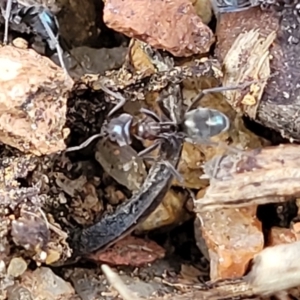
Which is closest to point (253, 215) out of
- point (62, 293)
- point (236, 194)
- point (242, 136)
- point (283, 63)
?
point (236, 194)

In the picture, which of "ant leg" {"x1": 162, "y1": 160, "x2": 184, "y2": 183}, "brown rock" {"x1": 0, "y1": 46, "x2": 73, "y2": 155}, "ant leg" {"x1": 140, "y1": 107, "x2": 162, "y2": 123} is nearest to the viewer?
"brown rock" {"x1": 0, "y1": 46, "x2": 73, "y2": 155}

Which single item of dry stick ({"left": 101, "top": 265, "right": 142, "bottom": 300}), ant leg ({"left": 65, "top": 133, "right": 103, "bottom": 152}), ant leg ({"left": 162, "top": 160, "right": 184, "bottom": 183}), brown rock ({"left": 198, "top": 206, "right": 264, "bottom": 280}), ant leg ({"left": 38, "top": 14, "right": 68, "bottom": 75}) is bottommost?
dry stick ({"left": 101, "top": 265, "right": 142, "bottom": 300})

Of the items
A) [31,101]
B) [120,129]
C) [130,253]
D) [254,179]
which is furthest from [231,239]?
[31,101]

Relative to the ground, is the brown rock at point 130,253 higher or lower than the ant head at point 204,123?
lower

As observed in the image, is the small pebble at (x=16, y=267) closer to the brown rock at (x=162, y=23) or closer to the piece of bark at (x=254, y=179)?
the piece of bark at (x=254, y=179)

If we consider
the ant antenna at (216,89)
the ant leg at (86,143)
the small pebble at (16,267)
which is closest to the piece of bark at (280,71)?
the ant antenna at (216,89)

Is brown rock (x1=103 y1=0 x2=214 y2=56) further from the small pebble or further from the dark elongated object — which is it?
the small pebble

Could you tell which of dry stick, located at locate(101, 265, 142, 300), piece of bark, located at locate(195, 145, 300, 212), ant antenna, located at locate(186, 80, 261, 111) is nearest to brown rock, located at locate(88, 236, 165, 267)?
dry stick, located at locate(101, 265, 142, 300)
